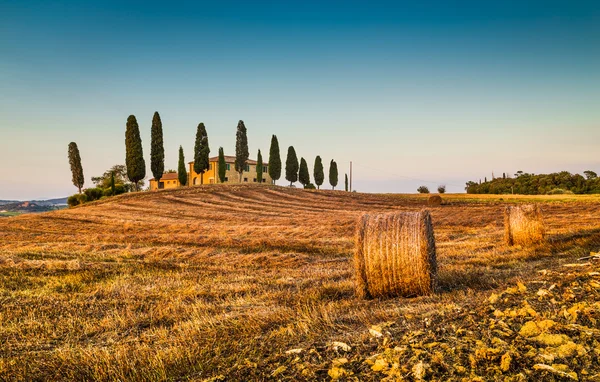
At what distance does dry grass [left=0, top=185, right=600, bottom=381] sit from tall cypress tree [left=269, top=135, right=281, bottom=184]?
169ft

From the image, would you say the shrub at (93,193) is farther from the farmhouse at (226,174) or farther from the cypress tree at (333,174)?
the cypress tree at (333,174)

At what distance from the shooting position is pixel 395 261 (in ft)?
24.4

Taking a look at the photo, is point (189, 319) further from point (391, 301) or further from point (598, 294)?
point (598, 294)

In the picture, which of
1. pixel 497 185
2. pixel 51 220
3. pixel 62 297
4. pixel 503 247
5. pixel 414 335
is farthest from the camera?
pixel 497 185

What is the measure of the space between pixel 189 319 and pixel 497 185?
8834 cm

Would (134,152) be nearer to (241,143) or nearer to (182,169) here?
(182,169)

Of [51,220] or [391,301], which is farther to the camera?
[51,220]

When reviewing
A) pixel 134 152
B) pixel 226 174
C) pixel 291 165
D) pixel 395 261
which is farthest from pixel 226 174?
pixel 395 261

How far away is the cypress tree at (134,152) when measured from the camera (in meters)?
49.0

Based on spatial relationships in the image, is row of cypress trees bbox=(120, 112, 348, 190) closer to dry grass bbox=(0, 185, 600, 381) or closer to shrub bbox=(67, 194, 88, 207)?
shrub bbox=(67, 194, 88, 207)

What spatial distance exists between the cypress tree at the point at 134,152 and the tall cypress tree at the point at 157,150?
292 centimetres

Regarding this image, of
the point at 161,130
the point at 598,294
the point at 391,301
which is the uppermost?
the point at 161,130

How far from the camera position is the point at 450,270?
9219mm

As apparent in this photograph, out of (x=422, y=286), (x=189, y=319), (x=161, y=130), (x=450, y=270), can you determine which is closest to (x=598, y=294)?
(x=422, y=286)
